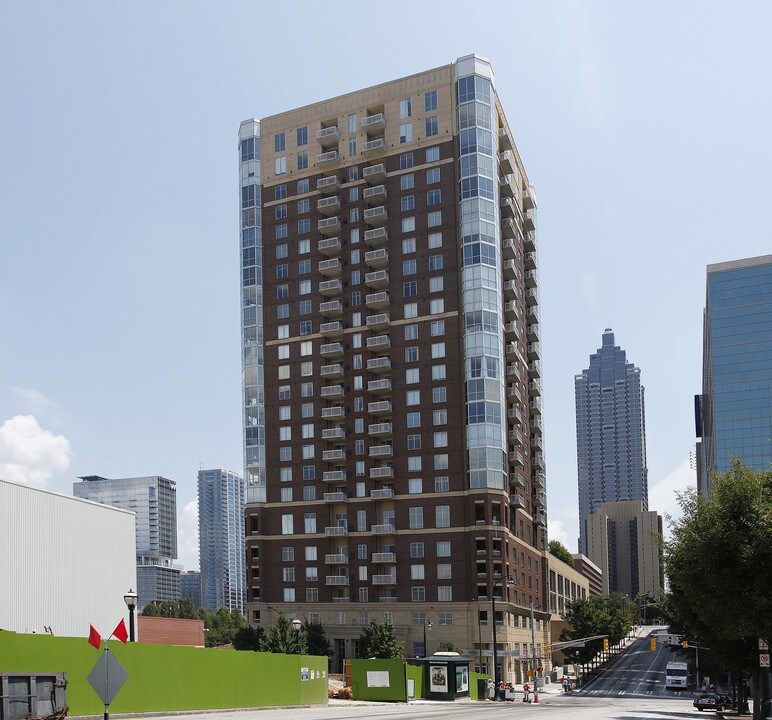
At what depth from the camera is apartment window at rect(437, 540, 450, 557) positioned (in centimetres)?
10894

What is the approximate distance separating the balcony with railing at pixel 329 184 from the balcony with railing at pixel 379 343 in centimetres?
2119

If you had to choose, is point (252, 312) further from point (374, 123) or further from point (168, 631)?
point (168, 631)

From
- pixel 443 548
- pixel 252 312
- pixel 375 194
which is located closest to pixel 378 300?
pixel 375 194

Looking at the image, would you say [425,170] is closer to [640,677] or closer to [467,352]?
[467,352]

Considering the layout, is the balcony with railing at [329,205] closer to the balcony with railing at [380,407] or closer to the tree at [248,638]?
the balcony with railing at [380,407]

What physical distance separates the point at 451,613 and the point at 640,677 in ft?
156

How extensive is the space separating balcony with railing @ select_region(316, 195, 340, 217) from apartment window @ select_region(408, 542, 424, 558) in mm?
44171

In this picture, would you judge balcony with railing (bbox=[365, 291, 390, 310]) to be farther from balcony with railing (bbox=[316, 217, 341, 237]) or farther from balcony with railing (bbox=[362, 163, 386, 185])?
balcony with railing (bbox=[362, 163, 386, 185])

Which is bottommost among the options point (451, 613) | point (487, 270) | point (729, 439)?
point (451, 613)

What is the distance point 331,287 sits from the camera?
4739 inches

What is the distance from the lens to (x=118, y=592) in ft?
204

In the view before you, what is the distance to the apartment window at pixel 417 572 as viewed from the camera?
109875 millimetres

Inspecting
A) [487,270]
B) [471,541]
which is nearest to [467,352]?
[487,270]

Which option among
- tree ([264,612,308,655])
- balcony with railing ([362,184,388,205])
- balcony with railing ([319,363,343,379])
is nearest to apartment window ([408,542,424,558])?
balcony with railing ([319,363,343,379])
